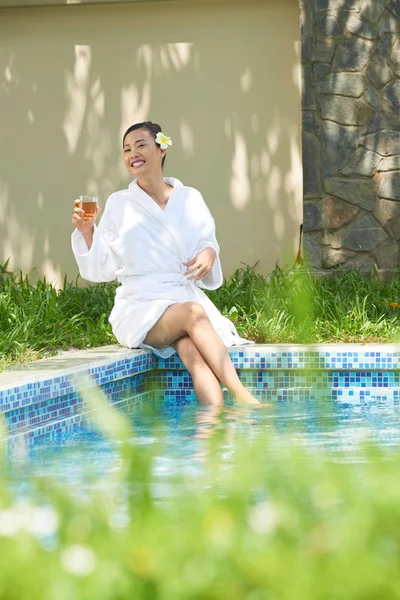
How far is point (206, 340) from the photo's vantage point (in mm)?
4484

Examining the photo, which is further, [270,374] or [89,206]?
[270,374]

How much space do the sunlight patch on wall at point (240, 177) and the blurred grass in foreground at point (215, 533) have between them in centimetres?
619

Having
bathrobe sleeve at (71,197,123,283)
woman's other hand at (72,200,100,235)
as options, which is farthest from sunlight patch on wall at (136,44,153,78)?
woman's other hand at (72,200,100,235)

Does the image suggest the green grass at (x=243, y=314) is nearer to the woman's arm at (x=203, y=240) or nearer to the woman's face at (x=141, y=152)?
the woman's arm at (x=203, y=240)

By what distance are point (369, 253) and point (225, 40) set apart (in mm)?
1850

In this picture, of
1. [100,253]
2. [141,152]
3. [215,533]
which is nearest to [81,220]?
[100,253]

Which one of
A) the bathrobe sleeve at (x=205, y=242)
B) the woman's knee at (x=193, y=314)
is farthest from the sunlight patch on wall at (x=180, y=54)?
the woman's knee at (x=193, y=314)

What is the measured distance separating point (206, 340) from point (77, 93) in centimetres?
352

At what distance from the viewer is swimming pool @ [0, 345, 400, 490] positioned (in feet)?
11.8

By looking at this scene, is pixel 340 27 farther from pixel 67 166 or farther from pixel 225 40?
pixel 67 166

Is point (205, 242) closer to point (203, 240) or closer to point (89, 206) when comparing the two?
point (203, 240)

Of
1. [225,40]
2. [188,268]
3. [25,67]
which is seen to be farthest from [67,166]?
[188,268]

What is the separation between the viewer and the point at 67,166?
24.5 feet

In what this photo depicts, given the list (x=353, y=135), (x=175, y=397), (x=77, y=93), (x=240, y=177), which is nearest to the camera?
(x=175, y=397)
